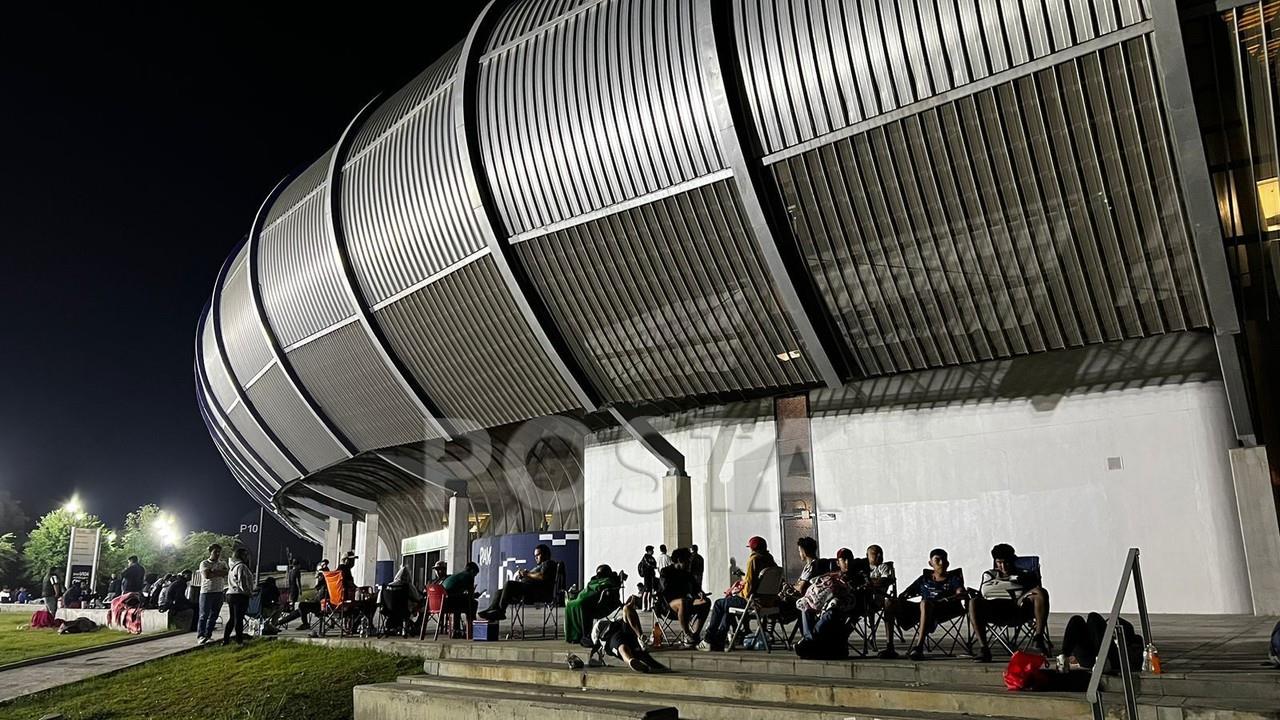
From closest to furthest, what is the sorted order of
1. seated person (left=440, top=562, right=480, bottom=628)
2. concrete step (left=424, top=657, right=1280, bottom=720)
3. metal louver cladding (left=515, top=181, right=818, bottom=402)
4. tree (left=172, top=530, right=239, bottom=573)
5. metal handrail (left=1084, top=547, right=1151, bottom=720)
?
metal handrail (left=1084, top=547, right=1151, bottom=720) < concrete step (left=424, top=657, right=1280, bottom=720) < seated person (left=440, top=562, right=480, bottom=628) < metal louver cladding (left=515, top=181, right=818, bottom=402) < tree (left=172, top=530, right=239, bottom=573)

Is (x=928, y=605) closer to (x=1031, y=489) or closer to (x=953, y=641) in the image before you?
(x=953, y=641)

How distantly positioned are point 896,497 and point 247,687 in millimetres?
11337

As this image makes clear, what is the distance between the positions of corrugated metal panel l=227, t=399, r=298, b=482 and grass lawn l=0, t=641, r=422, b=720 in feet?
64.0

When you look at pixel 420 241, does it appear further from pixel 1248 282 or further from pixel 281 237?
pixel 1248 282

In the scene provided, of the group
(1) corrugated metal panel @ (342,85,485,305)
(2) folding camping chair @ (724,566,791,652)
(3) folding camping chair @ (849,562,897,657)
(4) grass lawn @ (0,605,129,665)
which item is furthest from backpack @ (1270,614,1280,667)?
(4) grass lawn @ (0,605,129,665)

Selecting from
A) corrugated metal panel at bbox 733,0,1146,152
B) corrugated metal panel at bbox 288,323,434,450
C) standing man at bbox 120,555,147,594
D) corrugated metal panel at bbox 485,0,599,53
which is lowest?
standing man at bbox 120,555,147,594

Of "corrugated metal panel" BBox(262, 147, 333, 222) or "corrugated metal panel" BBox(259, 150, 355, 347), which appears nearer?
"corrugated metal panel" BBox(259, 150, 355, 347)

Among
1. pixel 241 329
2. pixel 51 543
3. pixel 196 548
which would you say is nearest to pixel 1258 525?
pixel 241 329

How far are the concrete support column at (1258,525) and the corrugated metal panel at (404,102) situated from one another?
15.2 metres

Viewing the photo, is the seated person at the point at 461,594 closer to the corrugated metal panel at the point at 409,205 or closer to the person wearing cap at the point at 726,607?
the person wearing cap at the point at 726,607

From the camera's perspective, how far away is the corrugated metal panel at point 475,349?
58.4ft

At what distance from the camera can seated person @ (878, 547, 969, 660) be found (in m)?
8.36

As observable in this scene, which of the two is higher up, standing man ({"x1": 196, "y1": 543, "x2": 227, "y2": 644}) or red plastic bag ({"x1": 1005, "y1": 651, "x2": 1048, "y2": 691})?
standing man ({"x1": 196, "y1": 543, "x2": 227, "y2": 644})

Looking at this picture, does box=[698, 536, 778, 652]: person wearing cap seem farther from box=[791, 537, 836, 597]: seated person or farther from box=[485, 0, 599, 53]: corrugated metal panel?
box=[485, 0, 599, 53]: corrugated metal panel
